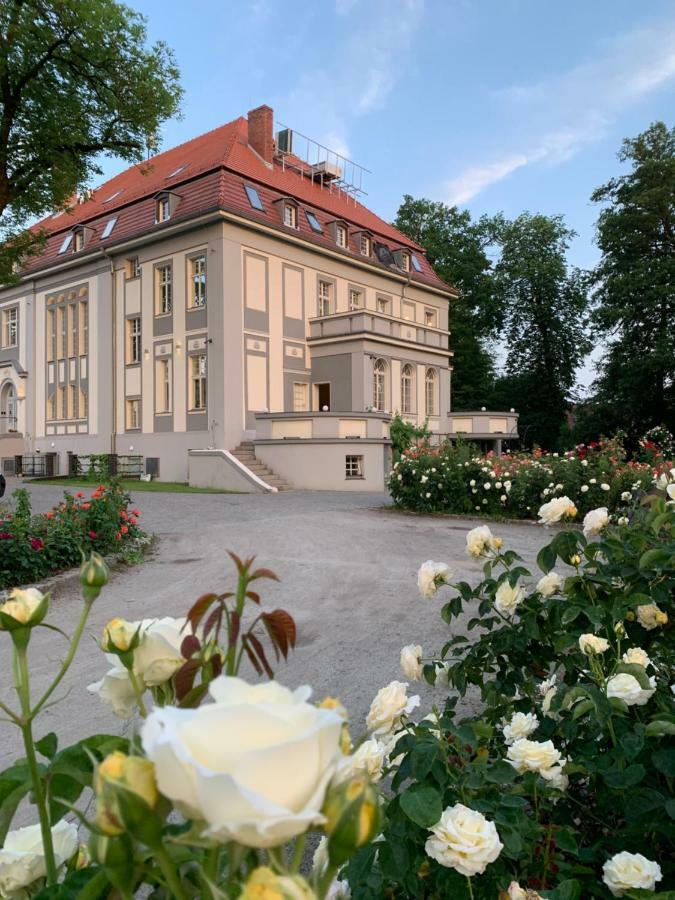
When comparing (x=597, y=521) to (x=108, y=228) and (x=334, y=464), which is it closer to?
(x=334, y=464)

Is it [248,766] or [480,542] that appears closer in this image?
[248,766]

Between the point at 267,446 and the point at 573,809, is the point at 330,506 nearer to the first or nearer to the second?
the point at 267,446

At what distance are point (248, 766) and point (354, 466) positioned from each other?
20.7 metres

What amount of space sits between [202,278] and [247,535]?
16.5m

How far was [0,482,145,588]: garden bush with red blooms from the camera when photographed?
693 cm

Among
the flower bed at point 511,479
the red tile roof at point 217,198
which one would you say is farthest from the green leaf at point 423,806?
the red tile roof at point 217,198

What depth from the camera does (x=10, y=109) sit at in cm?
1060

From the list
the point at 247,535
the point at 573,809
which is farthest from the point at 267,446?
the point at 573,809

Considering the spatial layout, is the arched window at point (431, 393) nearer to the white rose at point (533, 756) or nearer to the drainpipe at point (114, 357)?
the drainpipe at point (114, 357)

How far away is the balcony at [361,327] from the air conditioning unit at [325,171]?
981 cm

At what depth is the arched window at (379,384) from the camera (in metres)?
26.2

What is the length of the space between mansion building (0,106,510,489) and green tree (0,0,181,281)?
917cm

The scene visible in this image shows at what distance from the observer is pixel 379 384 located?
2648 centimetres

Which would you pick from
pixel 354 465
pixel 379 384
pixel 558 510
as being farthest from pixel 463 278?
pixel 558 510
